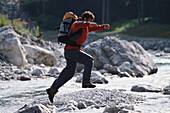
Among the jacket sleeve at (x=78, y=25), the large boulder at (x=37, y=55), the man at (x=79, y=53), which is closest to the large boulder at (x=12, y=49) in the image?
the large boulder at (x=37, y=55)

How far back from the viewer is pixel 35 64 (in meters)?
16.5

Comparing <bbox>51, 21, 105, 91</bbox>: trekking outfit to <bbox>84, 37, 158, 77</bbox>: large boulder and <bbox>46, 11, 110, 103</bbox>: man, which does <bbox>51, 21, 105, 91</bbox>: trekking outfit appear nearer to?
<bbox>46, 11, 110, 103</bbox>: man

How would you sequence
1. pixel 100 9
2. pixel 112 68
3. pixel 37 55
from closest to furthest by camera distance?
pixel 112 68, pixel 37 55, pixel 100 9

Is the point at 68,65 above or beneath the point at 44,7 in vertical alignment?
beneath

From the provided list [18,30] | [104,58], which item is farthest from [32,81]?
[18,30]

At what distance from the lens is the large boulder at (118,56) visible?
49.8 ft

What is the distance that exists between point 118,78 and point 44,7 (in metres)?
43.5

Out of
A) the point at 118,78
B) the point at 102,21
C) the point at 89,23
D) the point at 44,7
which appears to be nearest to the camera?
A: the point at 89,23

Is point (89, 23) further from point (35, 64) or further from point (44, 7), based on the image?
point (44, 7)

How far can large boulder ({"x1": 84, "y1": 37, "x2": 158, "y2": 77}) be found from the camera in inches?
597

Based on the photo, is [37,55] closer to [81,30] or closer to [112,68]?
[112,68]

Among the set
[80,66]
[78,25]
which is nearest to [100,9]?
[80,66]

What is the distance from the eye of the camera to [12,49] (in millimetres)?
14953

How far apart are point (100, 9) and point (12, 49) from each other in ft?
133
